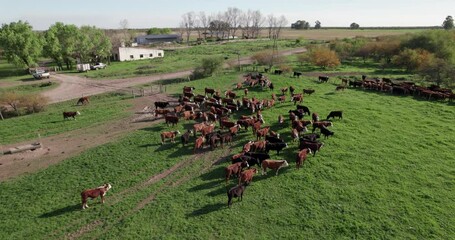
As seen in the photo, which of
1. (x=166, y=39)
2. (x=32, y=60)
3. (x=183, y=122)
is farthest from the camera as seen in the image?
(x=166, y=39)

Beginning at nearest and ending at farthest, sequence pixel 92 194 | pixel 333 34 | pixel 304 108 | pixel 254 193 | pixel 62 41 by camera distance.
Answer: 1. pixel 92 194
2. pixel 254 193
3. pixel 304 108
4. pixel 62 41
5. pixel 333 34

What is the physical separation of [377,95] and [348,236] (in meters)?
22.7

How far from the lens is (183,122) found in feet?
79.2

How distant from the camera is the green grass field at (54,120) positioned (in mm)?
23547

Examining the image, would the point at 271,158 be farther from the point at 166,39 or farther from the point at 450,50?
the point at 166,39

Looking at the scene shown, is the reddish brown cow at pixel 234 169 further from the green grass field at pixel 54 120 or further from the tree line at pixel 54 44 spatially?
the tree line at pixel 54 44

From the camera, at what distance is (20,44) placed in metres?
51.3

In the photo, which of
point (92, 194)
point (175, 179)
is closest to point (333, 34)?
point (175, 179)

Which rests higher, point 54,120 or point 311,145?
point 311,145

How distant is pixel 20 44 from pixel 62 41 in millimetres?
6771

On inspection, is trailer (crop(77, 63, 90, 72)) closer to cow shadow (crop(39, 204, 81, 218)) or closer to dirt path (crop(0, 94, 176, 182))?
dirt path (crop(0, 94, 176, 182))

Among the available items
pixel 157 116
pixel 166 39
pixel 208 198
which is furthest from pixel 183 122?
pixel 166 39

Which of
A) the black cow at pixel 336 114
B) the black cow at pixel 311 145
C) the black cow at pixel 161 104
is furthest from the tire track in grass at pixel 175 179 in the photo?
the black cow at pixel 161 104

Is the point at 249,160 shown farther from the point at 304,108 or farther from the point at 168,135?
the point at 304,108
